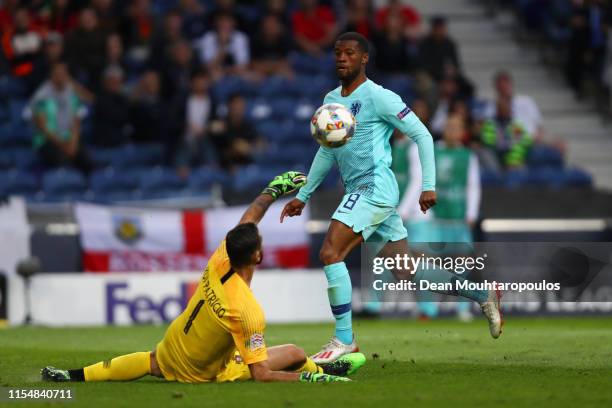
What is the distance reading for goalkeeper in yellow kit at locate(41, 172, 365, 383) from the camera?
842 cm

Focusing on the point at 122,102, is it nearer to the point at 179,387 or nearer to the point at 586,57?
the point at 586,57

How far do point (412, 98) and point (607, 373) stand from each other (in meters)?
10.6

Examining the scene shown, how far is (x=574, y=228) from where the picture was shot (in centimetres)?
1714

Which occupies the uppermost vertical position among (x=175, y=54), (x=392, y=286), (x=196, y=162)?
(x=175, y=54)

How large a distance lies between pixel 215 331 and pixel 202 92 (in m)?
10.4

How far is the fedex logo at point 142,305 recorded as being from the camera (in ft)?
53.0

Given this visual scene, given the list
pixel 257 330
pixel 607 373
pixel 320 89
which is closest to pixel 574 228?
pixel 320 89

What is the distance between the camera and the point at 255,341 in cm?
841

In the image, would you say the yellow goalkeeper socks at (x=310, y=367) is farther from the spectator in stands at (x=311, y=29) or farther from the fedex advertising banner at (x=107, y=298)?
the spectator in stands at (x=311, y=29)

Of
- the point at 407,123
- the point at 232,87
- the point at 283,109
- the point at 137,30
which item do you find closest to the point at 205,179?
the point at 283,109

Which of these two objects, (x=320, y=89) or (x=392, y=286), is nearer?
(x=392, y=286)

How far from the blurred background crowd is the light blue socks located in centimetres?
747

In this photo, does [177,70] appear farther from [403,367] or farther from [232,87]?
[403,367]

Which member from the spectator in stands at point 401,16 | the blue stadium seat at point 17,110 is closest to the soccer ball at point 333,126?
the blue stadium seat at point 17,110
